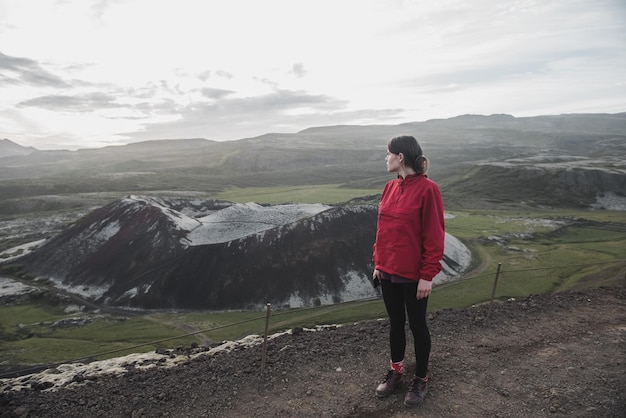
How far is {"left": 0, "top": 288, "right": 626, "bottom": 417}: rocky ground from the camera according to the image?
20.8ft

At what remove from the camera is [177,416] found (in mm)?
6844

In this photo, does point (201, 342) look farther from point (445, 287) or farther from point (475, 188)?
point (475, 188)

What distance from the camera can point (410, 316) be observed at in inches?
229

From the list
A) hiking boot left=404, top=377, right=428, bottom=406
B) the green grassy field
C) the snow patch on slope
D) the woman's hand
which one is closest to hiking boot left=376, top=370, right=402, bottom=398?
hiking boot left=404, top=377, right=428, bottom=406

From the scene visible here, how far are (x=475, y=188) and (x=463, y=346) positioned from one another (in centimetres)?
8981

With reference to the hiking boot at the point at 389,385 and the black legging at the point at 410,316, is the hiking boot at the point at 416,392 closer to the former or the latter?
the black legging at the point at 410,316

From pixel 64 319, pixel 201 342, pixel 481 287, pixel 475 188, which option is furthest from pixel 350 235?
pixel 475 188

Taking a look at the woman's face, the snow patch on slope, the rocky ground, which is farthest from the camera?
the snow patch on slope

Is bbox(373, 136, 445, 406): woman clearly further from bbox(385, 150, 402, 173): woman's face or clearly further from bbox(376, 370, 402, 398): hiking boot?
bbox(376, 370, 402, 398): hiking boot

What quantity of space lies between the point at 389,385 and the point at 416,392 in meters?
0.48

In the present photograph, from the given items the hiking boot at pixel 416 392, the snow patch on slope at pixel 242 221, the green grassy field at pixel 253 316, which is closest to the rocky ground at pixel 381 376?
the hiking boot at pixel 416 392

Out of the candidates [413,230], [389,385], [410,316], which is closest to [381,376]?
[389,385]

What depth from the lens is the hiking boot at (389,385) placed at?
641 cm

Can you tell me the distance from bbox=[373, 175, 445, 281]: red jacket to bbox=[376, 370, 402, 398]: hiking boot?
81.1 inches
